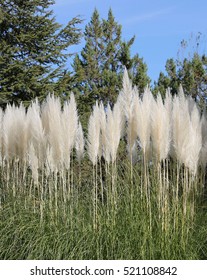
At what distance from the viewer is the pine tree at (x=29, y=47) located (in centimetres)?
1309

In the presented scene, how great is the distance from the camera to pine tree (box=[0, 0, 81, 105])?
13.1 metres

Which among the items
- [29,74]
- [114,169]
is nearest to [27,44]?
[29,74]

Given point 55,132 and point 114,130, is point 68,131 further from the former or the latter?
point 114,130

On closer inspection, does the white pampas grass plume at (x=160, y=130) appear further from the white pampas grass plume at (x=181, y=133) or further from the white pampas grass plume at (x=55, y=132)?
the white pampas grass plume at (x=55, y=132)

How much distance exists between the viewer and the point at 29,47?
13859 millimetres

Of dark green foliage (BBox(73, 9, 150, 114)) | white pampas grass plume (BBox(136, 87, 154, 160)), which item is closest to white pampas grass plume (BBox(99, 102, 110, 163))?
white pampas grass plume (BBox(136, 87, 154, 160))

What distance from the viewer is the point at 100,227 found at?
15.0 feet

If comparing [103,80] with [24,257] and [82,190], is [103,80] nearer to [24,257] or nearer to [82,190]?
[82,190]

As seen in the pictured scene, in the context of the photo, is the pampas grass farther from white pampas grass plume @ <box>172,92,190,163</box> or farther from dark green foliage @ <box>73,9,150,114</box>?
dark green foliage @ <box>73,9,150,114</box>

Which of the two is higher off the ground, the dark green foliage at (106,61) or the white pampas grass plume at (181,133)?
the dark green foliage at (106,61)

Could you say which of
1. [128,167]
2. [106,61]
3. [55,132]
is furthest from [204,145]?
[106,61]

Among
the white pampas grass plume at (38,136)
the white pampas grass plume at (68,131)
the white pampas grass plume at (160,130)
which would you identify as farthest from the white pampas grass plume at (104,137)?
the white pampas grass plume at (38,136)

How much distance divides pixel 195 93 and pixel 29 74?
16.8ft
